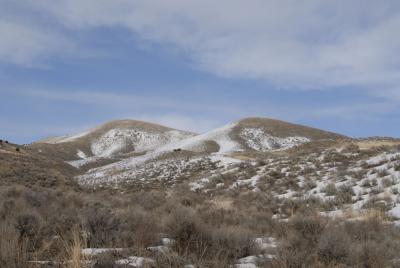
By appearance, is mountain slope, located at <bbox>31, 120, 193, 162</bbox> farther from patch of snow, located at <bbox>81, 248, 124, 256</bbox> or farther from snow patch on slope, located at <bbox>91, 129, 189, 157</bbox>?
Answer: patch of snow, located at <bbox>81, 248, 124, 256</bbox>

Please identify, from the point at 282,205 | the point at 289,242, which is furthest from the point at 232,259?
the point at 282,205

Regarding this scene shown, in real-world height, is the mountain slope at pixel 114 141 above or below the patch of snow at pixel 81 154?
above

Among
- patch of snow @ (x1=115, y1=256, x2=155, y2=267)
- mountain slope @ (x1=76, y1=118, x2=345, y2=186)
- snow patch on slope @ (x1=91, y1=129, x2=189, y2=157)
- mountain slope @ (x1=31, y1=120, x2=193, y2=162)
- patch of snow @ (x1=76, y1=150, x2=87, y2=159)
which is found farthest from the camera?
snow patch on slope @ (x1=91, y1=129, x2=189, y2=157)

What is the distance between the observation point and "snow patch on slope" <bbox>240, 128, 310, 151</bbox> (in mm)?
79931

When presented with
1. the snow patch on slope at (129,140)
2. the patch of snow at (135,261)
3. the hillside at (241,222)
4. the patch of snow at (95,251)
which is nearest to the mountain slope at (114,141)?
the snow patch on slope at (129,140)

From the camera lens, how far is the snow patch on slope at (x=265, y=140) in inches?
3147

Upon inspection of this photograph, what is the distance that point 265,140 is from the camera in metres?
83.8

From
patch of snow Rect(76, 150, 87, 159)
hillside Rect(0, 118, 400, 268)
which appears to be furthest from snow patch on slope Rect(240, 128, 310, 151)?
hillside Rect(0, 118, 400, 268)

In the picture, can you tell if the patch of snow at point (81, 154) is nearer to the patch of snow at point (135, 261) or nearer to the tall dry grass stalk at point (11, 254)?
the tall dry grass stalk at point (11, 254)

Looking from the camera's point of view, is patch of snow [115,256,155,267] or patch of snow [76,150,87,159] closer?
patch of snow [115,256,155,267]

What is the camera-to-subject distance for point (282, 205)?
13992 mm

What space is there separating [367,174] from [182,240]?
12.4 metres

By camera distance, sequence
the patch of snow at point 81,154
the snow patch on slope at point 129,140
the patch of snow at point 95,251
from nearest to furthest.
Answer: the patch of snow at point 95,251, the patch of snow at point 81,154, the snow patch on slope at point 129,140

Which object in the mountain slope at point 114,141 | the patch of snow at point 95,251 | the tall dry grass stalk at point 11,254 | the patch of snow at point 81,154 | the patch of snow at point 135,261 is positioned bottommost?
the patch of snow at point 135,261
